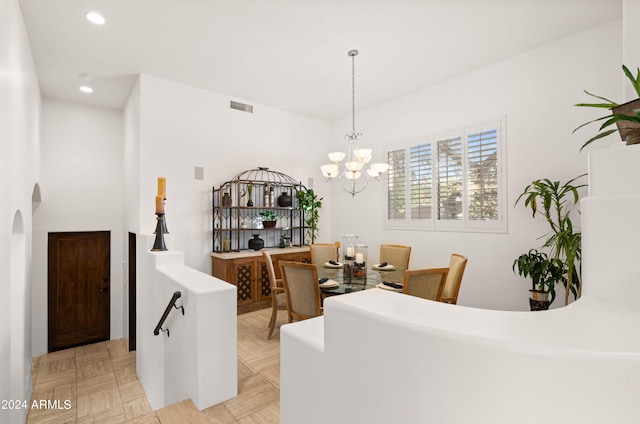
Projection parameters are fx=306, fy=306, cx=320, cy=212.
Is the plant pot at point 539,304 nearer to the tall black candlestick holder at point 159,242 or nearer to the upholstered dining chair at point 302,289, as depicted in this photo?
the upholstered dining chair at point 302,289

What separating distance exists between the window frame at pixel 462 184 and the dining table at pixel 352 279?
1.06 m

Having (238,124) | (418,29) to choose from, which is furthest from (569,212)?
(238,124)

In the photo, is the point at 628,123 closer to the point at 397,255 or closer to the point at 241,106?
the point at 397,255

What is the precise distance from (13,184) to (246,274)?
2.67 meters

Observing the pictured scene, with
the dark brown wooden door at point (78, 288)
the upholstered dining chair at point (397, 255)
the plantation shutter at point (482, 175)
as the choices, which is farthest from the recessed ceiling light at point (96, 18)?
the plantation shutter at point (482, 175)

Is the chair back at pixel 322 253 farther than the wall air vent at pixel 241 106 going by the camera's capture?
No

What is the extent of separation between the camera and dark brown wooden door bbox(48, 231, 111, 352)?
4859 mm

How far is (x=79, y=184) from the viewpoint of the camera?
5.04 m

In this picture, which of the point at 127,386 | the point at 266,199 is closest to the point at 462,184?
the point at 266,199

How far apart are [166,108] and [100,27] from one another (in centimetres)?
125

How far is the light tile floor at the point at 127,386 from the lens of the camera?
77.1 inches

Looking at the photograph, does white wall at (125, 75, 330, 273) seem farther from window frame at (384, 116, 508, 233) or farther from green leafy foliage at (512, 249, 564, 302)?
green leafy foliage at (512, 249, 564, 302)

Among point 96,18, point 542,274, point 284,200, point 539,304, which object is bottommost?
point 539,304

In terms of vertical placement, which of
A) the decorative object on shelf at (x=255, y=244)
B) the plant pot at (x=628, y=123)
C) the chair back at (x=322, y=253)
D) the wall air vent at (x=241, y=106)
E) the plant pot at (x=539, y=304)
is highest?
the wall air vent at (x=241, y=106)
